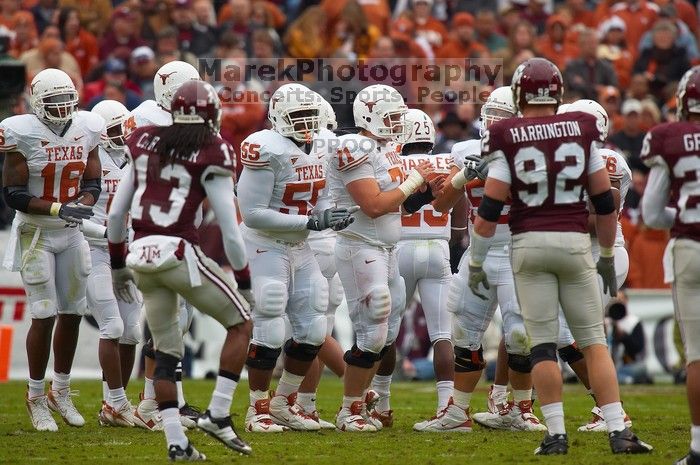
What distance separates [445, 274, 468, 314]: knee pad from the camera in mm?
8445

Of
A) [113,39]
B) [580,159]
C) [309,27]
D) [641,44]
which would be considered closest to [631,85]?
[641,44]

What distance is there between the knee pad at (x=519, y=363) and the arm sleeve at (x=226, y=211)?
2.48 meters

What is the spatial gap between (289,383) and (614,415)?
7.92 ft

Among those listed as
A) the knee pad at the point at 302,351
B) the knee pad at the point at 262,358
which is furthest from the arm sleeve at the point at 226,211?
the knee pad at the point at 302,351

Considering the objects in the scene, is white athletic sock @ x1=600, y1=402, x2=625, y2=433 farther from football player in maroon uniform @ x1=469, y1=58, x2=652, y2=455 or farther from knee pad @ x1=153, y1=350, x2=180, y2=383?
knee pad @ x1=153, y1=350, x2=180, y2=383

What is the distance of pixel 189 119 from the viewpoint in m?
6.87

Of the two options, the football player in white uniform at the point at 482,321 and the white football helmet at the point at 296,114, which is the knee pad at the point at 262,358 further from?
the white football helmet at the point at 296,114

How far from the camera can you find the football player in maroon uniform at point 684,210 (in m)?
6.48

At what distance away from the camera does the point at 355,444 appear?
7.76 meters

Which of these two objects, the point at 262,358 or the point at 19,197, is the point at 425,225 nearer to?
the point at 262,358

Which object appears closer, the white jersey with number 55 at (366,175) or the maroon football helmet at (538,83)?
the maroon football helmet at (538,83)

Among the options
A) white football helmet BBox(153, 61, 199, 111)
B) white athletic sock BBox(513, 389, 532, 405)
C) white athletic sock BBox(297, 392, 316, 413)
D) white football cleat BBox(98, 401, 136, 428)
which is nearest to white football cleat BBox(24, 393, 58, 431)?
white football cleat BBox(98, 401, 136, 428)

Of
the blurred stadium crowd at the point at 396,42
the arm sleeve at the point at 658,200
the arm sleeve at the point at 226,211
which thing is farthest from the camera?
the blurred stadium crowd at the point at 396,42

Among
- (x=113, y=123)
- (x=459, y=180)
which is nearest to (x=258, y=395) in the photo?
(x=459, y=180)
